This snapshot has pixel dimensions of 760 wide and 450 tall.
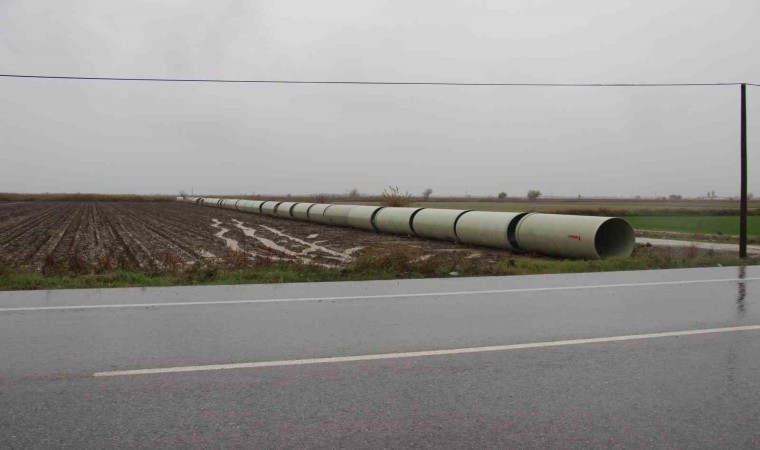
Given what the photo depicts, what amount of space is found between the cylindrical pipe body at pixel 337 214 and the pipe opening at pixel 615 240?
15.7 m

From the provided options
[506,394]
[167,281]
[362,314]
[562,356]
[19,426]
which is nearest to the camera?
[19,426]

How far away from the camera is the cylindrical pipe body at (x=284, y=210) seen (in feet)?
137

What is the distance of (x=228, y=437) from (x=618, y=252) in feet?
48.5

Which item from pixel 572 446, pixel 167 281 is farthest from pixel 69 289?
pixel 572 446

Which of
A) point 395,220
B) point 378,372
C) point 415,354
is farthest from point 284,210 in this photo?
point 378,372

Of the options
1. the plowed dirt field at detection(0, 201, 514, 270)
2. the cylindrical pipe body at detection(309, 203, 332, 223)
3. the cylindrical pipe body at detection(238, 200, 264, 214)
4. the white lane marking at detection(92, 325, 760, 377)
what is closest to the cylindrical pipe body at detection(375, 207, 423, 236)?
the plowed dirt field at detection(0, 201, 514, 270)

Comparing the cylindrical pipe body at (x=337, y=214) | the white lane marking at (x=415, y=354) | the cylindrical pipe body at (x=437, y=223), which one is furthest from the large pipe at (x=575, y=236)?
the cylindrical pipe body at (x=337, y=214)

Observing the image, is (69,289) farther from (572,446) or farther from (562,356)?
(572,446)

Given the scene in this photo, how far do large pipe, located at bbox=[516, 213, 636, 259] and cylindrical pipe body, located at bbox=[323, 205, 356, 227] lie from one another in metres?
14.4

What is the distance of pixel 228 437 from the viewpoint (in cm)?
348

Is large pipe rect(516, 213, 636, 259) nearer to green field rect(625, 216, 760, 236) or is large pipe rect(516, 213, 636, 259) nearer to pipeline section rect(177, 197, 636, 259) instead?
pipeline section rect(177, 197, 636, 259)

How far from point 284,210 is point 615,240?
29738 mm

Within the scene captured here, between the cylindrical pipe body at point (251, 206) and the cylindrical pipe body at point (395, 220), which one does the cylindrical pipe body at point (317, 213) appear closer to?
the cylindrical pipe body at point (395, 220)

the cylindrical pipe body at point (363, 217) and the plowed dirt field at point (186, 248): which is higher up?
the cylindrical pipe body at point (363, 217)
